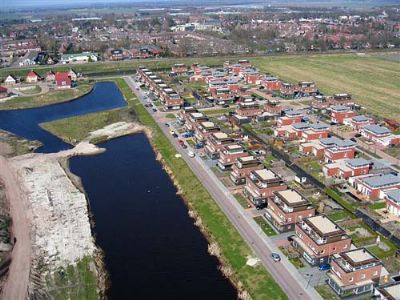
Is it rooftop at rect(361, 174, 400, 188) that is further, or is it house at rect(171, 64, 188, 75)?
house at rect(171, 64, 188, 75)

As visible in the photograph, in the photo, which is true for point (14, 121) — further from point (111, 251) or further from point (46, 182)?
Result: point (111, 251)

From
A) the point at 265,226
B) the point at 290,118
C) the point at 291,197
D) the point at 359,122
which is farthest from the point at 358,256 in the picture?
the point at 359,122

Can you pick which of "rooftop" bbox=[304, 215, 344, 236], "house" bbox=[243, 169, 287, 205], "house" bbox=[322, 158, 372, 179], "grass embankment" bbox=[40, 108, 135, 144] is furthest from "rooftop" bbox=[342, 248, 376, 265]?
"grass embankment" bbox=[40, 108, 135, 144]

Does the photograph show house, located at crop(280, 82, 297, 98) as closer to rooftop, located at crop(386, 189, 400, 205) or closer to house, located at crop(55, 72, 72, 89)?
rooftop, located at crop(386, 189, 400, 205)

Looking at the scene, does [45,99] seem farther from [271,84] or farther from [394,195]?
[394,195]

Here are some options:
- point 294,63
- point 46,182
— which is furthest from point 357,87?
point 46,182

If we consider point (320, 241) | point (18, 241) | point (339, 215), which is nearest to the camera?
point (320, 241)
